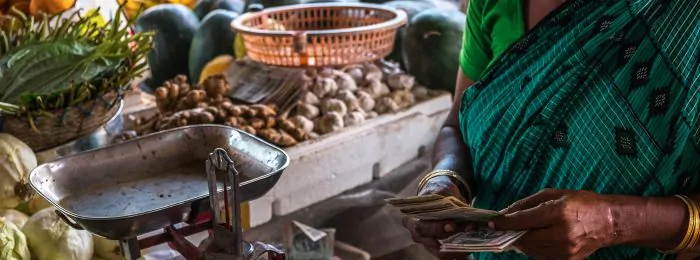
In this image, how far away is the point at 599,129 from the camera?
1.09 m

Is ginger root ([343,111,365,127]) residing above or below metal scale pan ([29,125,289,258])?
below

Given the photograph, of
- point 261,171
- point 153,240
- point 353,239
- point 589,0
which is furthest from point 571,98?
point 353,239

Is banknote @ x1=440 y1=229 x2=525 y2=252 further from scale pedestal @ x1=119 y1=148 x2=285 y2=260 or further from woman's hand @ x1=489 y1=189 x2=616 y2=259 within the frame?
scale pedestal @ x1=119 y1=148 x2=285 y2=260

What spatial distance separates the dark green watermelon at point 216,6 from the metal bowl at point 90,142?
55.1 inches

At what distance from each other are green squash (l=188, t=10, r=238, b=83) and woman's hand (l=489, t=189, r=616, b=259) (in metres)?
2.34

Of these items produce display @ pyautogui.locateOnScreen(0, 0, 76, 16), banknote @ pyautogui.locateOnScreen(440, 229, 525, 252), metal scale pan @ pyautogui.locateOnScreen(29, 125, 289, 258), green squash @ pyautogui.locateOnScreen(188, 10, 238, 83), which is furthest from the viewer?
green squash @ pyautogui.locateOnScreen(188, 10, 238, 83)

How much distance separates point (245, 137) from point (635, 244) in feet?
2.57

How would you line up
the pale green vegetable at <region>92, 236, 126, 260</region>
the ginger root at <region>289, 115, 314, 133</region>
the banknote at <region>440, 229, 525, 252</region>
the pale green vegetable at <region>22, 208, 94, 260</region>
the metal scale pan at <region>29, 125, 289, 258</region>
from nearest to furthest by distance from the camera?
1. the banknote at <region>440, 229, 525, 252</region>
2. the metal scale pan at <region>29, 125, 289, 258</region>
3. the pale green vegetable at <region>22, 208, 94, 260</region>
4. the pale green vegetable at <region>92, 236, 126, 260</region>
5. the ginger root at <region>289, 115, 314, 133</region>

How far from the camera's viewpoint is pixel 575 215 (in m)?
1.03

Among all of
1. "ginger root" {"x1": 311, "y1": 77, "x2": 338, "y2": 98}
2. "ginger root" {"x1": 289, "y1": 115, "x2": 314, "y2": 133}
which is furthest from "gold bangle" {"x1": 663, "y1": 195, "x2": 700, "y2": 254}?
"ginger root" {"x1": 311, "y1": 77, "x2": 338, "y2": 98}

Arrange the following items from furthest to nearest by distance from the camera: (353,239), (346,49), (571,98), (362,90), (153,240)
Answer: (362,90)
(346,49)
(353,239)
(153,240)
(571,98)

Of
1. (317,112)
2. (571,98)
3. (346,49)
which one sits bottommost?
(317,112)

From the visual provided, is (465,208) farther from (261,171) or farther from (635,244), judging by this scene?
(261,171)

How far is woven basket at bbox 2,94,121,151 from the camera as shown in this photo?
1866 mm
